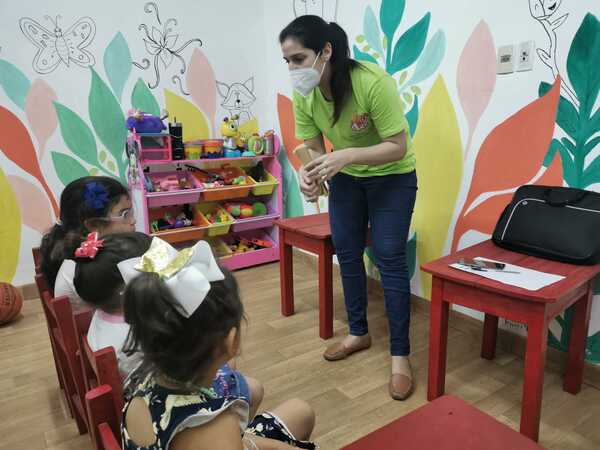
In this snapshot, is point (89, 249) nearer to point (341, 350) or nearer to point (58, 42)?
point (341, 350)

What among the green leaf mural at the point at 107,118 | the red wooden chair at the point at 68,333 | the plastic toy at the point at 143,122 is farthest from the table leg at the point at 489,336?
the green leaf mural at the point at 107,118

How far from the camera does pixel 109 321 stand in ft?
3.80

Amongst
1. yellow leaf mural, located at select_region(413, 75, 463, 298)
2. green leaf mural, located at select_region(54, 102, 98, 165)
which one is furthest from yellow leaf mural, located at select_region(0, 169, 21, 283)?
yellow leaf mural, located at select_region(413, 75, 463, 298)

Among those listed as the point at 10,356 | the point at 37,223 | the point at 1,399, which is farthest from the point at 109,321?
the point at 37,223

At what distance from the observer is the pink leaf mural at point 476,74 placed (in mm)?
1919

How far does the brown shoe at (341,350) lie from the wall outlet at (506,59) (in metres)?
1.27

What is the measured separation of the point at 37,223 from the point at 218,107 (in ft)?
4.63

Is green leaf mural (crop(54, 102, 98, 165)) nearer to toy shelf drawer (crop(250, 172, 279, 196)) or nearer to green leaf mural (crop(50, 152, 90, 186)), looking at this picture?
green leaf mural (crop(50, 152, 90, 186))

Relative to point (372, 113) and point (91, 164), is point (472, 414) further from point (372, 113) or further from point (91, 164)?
point (91, 164)

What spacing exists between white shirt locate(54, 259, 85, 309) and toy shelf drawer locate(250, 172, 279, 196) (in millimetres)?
1920

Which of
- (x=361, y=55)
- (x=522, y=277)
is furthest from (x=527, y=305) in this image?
(x=361, y=55)

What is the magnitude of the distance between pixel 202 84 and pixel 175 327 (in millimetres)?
2770

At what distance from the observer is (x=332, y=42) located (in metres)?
1.65

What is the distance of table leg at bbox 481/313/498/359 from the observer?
192 cm
